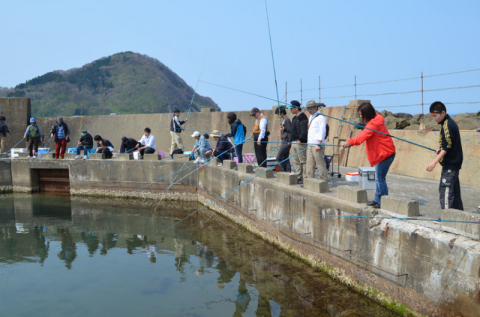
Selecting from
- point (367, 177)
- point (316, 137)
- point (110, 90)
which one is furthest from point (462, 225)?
point (110, 90)

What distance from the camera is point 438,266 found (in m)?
4.33

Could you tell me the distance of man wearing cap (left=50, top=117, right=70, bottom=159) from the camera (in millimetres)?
14352

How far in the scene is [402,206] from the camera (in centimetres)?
499

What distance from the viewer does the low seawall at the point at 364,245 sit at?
4152 millimetres

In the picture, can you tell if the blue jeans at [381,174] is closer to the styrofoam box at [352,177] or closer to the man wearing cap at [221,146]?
the styrofoam box at [352,177]

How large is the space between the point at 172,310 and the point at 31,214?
8.65 metres

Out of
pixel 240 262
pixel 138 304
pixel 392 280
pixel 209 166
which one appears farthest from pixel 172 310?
pixel 209 166

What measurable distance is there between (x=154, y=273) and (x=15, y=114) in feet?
48.8

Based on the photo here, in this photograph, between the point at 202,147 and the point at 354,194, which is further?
the point at 202,147

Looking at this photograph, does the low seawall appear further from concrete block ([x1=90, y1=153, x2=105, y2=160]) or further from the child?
concrete block ([x1=90, y1=153, x2=105, y2=160])

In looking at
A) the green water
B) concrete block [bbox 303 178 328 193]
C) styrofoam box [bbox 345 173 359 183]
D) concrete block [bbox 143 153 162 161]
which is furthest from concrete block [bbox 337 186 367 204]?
concrete block [bbox 143 153 162 161]

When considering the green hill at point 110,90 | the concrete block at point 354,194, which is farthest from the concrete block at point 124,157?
the green hill at point 110,90

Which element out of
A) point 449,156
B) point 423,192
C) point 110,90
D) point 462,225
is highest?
point 110,90

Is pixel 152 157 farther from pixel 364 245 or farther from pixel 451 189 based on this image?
pixel 451 189
